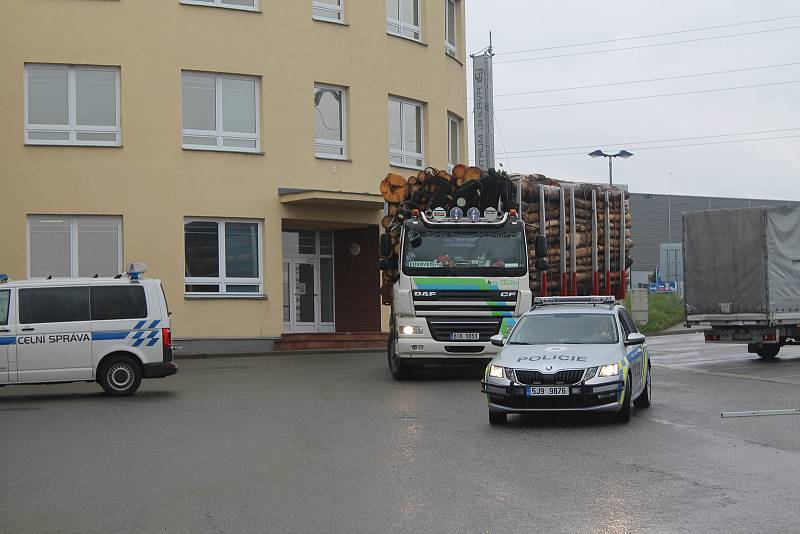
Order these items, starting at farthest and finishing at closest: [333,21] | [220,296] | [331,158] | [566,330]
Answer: [333,21]
[331,158]
[220,296]
[566,330]

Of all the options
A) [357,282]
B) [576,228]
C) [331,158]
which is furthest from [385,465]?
[357,282]

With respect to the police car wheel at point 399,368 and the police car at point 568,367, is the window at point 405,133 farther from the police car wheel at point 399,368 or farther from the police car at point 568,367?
the police car at point 568,367

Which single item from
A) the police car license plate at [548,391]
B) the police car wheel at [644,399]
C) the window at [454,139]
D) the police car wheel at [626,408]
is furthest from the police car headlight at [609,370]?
the window at [454,139]

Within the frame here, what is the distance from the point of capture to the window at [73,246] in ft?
93.7

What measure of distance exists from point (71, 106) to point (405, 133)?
31.3ft

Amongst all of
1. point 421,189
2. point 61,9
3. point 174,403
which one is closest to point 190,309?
point 61,9

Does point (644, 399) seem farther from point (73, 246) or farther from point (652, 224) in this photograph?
point (652, 224)

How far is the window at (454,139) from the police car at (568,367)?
20.8m

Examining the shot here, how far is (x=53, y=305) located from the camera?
18.2m

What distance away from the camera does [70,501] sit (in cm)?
913

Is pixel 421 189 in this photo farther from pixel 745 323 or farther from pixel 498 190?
pixel 745 323

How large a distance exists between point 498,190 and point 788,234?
26.8 ft

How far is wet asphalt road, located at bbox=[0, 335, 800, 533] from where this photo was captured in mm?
8180

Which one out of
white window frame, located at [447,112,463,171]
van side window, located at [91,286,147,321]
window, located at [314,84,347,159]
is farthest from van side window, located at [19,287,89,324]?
white window frame, located at [447,112,463,171]
